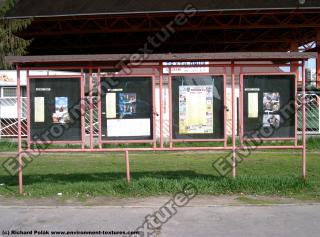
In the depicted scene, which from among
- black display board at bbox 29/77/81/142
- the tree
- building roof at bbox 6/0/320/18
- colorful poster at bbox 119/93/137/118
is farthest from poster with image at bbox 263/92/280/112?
building roof at bbox 6/0/320/18

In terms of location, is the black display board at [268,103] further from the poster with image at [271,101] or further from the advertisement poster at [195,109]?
the advertisement poster at [195,109]

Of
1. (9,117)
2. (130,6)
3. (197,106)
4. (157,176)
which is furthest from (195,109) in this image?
(130,6)

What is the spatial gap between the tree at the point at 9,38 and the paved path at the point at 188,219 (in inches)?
655

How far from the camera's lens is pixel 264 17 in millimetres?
30688

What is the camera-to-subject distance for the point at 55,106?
9.74 meters

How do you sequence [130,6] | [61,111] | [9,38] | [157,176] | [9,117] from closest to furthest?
[61,111] < [157,176] < [9,117] < [9,38] < [130,6]

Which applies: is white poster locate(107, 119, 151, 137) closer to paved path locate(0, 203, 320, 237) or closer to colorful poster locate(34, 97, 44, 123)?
colorful poster locate(34, 97, 44, 123)

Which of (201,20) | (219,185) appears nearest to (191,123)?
(219,185)

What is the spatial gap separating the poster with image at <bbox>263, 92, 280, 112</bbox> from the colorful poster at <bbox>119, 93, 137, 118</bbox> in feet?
8.14

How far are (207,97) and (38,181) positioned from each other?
3.96 meters

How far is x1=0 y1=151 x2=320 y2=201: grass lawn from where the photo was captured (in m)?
9.51

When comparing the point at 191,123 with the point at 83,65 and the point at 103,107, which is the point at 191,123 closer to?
the point at 103,107

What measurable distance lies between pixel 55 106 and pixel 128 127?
1.42 m

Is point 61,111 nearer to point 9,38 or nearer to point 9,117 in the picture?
point 9,117
